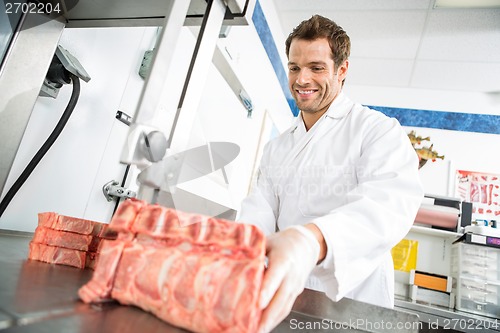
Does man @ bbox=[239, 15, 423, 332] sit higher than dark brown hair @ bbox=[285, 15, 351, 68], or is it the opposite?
dark brown hair @ bbox=[285, 15, 351, 68]

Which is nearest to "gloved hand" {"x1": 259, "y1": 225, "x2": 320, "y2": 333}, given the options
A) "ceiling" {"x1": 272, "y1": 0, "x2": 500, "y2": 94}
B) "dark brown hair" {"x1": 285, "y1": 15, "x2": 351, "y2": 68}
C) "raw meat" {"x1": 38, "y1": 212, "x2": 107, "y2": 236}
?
"raw meat" {"x1": 38, "y1": 212, "x2": 107, "y2": 236}

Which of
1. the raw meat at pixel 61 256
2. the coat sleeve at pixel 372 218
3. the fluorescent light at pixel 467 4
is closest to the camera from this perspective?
the coat sleeve at pixel 372 218

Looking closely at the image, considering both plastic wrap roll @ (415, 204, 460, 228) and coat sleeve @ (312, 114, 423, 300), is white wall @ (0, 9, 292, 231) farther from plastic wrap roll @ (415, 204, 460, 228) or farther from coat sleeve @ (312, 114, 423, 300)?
plastic wrap roll @ (415, 204, 460, 228)

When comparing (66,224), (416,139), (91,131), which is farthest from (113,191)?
(416,139)

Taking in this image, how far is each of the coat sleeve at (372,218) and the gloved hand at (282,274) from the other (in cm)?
15

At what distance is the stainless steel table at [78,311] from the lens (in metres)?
0.49

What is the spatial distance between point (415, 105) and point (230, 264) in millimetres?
4989

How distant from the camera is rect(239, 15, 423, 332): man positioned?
71 cm

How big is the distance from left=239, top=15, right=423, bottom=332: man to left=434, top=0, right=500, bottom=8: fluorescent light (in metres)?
2.14

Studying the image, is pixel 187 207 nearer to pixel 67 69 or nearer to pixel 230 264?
pixel 67 69

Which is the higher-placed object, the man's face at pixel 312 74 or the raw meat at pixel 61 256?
the man's face at pixel 312 74

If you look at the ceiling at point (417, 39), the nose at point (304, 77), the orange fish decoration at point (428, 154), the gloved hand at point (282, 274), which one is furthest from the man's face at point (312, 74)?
the orange fish decoration at point (428, 154)

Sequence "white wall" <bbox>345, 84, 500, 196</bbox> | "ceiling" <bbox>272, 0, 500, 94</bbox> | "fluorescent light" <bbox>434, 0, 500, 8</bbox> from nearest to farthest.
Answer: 1. "fluorescent light" <bbox>434, 0, 500, 8</bbox>
2. "ceiling" <bbox>272, 0, 500, 94</bbox>
3. "white wall" <bbox>345, 84, 500, 196</bbox>

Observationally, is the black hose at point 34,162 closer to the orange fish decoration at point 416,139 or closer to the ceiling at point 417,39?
the ceiling at point 417,39
